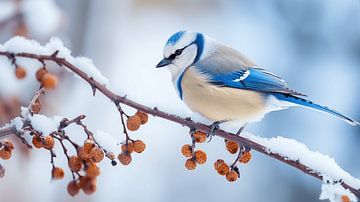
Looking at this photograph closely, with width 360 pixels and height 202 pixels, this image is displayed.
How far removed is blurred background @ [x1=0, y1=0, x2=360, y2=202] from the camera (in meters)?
3.74

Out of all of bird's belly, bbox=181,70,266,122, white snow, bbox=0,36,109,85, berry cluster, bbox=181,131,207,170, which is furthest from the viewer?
bird's belly, bbox=181,70,266,122

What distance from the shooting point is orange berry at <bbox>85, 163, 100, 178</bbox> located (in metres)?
1.01

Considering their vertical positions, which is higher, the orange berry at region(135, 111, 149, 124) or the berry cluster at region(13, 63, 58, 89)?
the berry cluster at region(13, 63, 58, 89)

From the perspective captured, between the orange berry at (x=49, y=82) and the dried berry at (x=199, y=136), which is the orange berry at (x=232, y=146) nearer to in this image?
the dried berry at (x=199, y=136)

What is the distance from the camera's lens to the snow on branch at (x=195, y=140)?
0.96 metres

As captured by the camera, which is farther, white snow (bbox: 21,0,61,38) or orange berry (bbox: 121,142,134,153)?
white snow (bbox: 21,0,61,38)

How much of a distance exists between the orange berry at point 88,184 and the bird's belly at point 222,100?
2.19 feet

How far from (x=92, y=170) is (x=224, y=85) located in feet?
2.56

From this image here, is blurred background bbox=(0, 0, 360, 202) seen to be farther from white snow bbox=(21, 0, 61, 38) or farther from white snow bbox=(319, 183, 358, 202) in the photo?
white snow bbox=(319, 183, 358, 202)

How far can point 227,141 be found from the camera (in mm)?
1298

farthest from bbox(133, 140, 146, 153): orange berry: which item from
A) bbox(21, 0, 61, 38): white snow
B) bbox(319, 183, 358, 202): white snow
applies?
bbox(21, 0, 61, 38): white snow

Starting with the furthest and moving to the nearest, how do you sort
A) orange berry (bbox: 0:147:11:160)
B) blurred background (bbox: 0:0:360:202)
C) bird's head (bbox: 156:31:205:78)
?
blurred background (bbox: 0:0:360:202), bird's head (bbox: 156:31:205:78), orange berry (bbox: 0:147:11:160)

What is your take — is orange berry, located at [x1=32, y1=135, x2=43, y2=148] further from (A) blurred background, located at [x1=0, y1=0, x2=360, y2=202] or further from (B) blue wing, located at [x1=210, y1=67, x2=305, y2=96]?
(A) blurred background, located at [x1=0, y1=0, x2=360, y2=202]

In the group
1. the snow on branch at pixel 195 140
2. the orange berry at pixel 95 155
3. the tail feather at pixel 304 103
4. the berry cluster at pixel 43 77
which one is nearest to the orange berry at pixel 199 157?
the snow on branch at pixel 195 140
